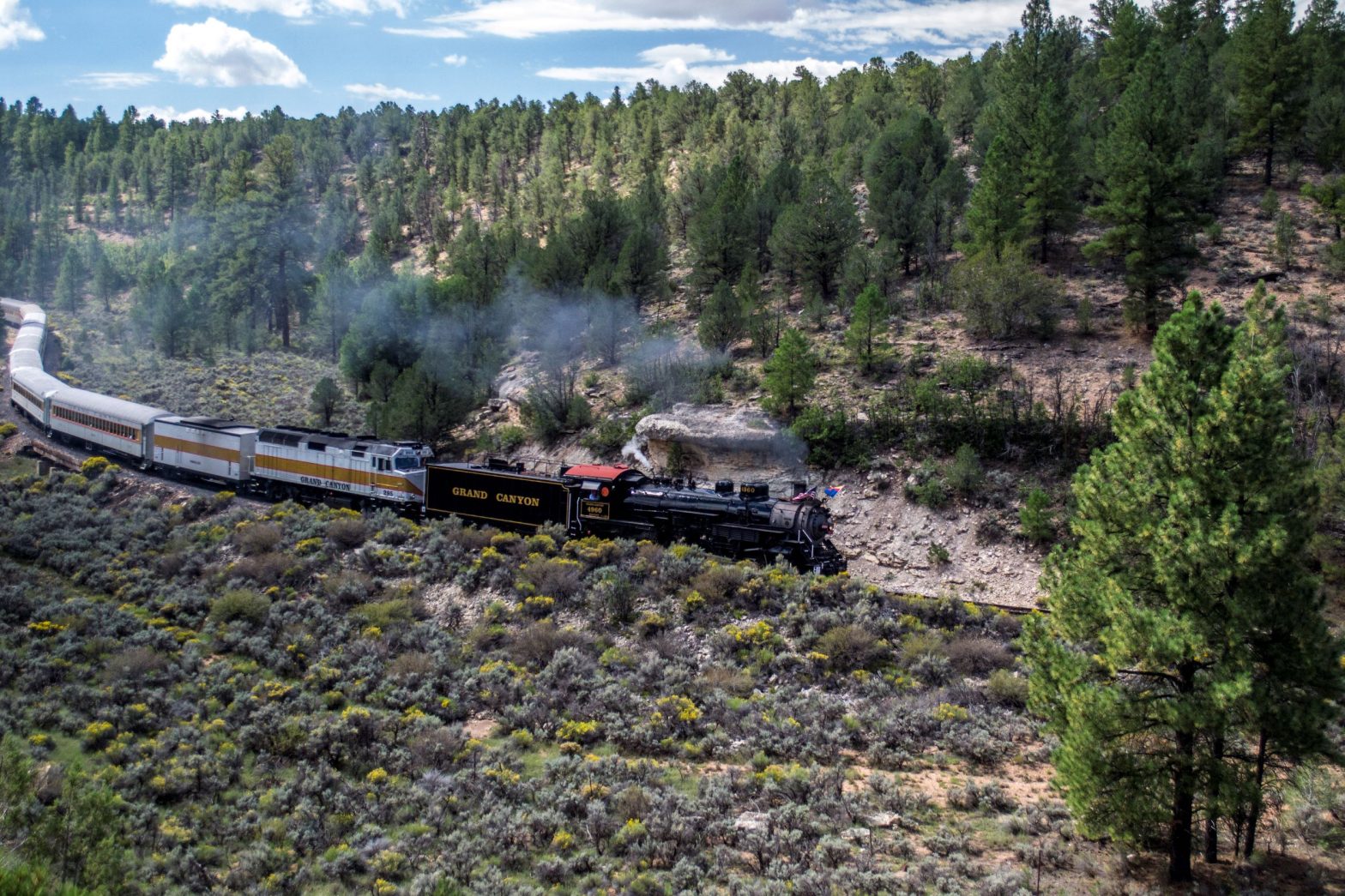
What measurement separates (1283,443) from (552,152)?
97.1 meters

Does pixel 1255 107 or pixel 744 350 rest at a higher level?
pixel 1255 107

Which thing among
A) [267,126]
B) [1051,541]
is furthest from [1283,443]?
[267,126]

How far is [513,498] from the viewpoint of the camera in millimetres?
31000

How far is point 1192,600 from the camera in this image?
11.9 m

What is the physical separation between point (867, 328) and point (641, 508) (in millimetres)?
14715

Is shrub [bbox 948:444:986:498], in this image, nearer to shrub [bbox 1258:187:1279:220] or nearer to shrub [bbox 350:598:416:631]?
shrub [bbox 350:598:416:631]

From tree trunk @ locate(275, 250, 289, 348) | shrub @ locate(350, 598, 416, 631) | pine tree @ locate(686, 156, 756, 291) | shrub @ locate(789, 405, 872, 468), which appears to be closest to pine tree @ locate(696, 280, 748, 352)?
pine tree @ locate(686, 156, 756, 291)

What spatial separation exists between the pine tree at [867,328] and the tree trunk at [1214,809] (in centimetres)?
2702

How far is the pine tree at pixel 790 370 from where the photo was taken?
3541 cm

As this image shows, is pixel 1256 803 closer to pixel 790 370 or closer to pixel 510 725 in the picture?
pixel 510 725

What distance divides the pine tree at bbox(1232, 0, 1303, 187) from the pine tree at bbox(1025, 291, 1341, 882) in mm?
44990

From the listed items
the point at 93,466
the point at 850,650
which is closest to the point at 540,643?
the point at 850,650

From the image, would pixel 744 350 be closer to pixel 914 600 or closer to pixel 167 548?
pixel 914 600

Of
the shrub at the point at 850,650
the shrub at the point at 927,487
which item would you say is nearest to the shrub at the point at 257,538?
the shrub at the point at 850,650
